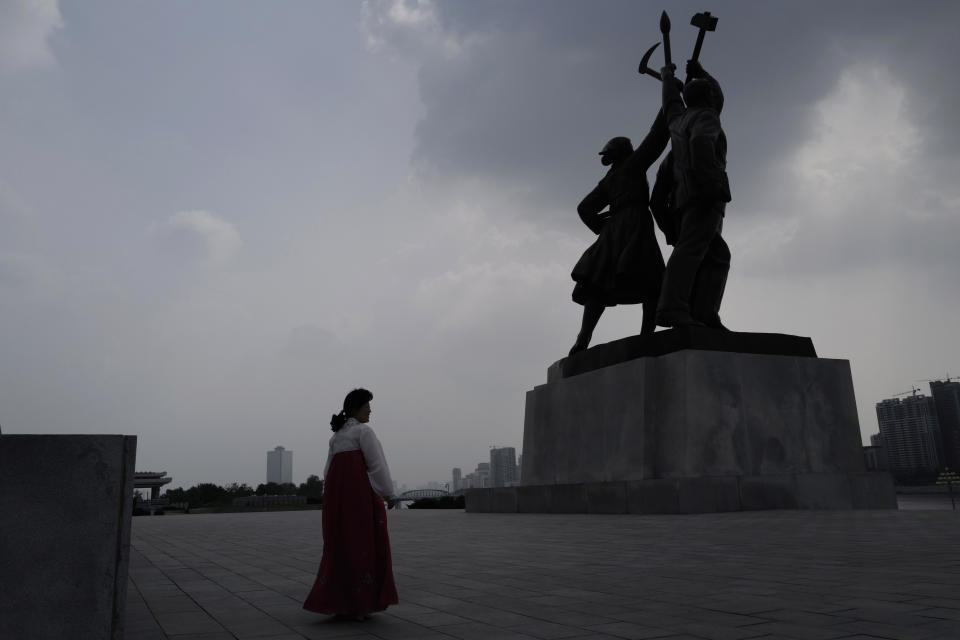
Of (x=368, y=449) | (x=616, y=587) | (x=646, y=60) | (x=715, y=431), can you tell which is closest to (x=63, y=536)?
(x=368, y=449)

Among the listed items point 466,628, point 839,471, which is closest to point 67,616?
point 466,628

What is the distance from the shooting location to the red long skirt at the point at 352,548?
4.38 metres

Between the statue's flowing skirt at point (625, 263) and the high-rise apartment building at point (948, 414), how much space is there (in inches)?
646

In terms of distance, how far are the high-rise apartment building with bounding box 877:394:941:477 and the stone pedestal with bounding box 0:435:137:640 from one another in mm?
30173

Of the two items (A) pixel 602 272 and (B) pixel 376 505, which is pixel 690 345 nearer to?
(A) pixel 602 272

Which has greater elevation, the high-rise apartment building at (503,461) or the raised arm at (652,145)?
the raised arm at (652,145)

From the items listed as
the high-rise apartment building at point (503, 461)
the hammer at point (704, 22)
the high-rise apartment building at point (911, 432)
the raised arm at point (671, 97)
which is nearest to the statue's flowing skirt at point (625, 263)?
the raised arm at point (671, 97)

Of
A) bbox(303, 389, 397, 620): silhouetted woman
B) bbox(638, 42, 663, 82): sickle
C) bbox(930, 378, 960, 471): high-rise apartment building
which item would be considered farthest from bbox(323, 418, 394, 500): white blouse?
bbox(930, 378, 960, 471): high-rise apartment building

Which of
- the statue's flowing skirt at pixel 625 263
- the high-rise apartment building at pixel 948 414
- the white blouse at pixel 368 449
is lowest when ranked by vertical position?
the white blouse at pixel 368 449

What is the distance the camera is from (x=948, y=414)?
27297mm

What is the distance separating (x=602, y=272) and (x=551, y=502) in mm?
5286

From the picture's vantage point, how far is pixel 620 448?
13.8 meters

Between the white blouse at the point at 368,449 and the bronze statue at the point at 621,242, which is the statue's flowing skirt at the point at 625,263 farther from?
the white blouse at the point at 368,449

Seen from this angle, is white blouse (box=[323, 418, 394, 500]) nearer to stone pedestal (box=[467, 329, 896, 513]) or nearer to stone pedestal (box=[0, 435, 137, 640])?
stone pedestal (box=[0, 435, 137, 640])
